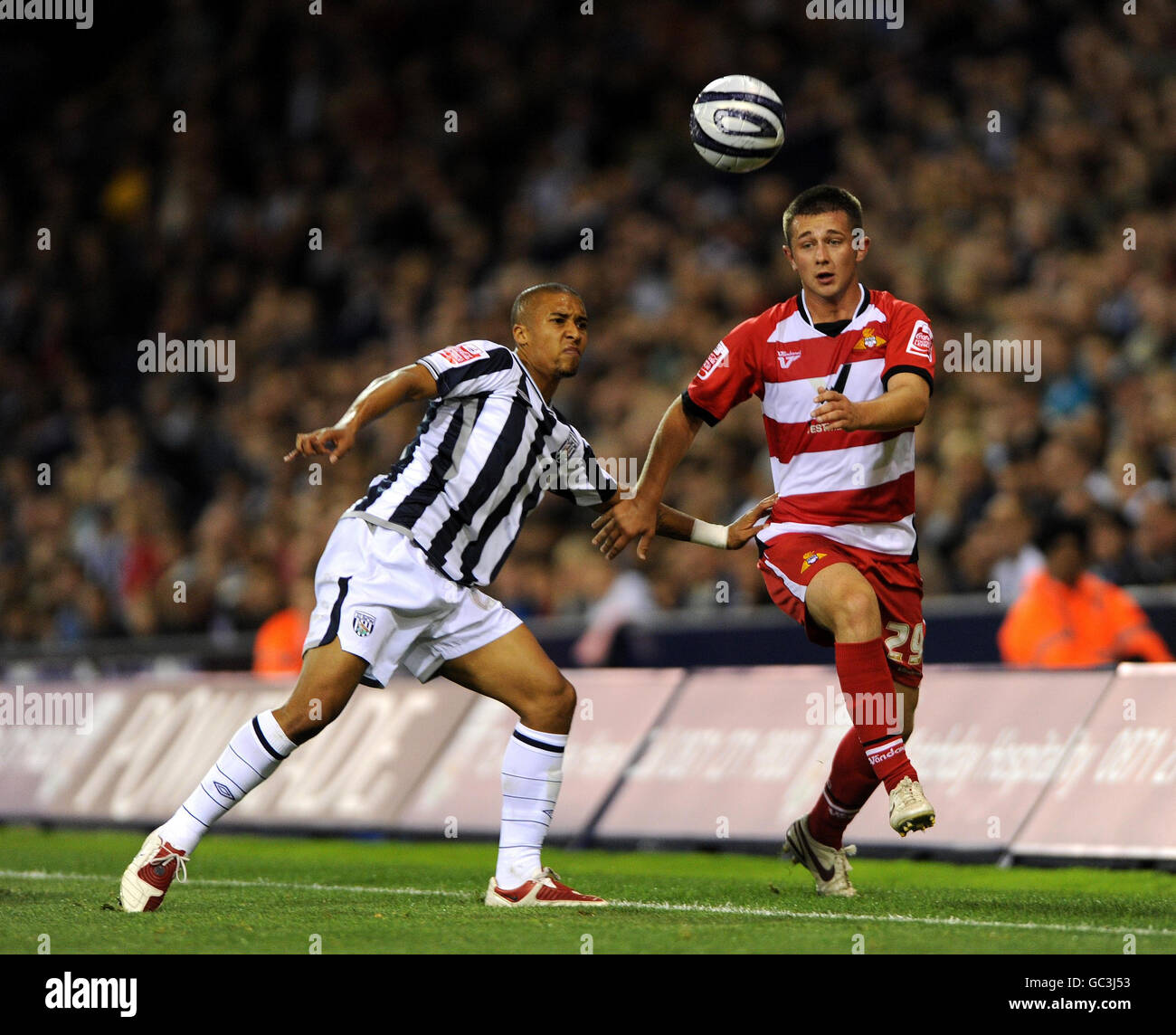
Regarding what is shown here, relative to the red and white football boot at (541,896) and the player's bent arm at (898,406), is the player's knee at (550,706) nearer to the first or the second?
the red and white football boot at (541,896)

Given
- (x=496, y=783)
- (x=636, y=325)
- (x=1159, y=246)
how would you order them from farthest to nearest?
(x=636, y=325)
(x=1159, y=246)
(x=496, y=783)

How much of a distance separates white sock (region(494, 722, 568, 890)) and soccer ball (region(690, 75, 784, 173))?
2432 mm

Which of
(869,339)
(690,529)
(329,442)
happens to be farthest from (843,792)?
(329,442)

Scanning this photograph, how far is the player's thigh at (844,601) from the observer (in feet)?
20.4

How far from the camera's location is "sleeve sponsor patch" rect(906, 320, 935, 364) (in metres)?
6.34

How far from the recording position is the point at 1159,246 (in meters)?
11.3

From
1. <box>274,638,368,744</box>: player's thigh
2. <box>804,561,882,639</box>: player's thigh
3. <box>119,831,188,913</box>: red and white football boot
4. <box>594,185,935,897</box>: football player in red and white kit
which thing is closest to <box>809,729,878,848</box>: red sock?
<box>594,185,935,897</box>: football player in red and white kit

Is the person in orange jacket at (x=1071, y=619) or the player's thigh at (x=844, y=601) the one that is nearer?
the player's thigh at (x=844, y=601)

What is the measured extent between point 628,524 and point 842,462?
90cm

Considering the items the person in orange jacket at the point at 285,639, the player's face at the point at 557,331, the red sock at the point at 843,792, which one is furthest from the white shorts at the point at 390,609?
the person in orange jacket at the point at 285,639

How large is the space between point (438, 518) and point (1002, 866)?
3497 mm

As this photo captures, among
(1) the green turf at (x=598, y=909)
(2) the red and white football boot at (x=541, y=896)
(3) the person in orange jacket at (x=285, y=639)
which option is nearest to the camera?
(1) the green turf at (x=598, y=909)
